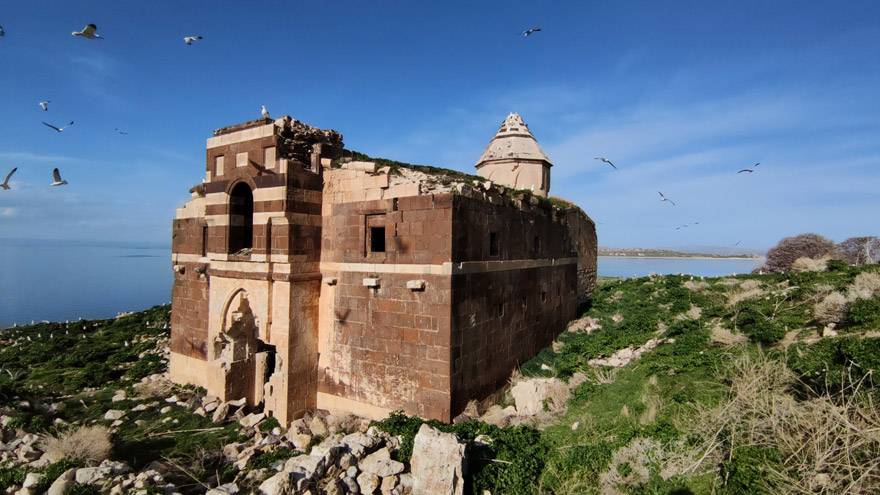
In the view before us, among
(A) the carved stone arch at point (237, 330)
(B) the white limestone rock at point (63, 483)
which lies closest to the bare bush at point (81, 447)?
(B) the white limestone rock at point (63, 483)

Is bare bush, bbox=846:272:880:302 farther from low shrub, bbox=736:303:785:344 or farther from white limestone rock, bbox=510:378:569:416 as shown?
white limestone rock, bbox=510:378:569:416

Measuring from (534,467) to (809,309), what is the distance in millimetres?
7319

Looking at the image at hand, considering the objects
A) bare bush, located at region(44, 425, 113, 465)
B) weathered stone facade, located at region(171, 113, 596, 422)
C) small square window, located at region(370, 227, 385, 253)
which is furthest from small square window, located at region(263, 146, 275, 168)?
bare bush, located at region(44, 425, 113, 465)

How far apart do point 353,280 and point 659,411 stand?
608 centimetres

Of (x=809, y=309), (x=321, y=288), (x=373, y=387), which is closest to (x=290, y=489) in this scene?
(x=373, y=387)

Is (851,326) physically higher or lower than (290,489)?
higher

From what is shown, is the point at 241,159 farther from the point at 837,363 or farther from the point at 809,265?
the point at 809,265

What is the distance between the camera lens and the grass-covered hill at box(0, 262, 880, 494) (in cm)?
438

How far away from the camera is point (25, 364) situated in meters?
14.8

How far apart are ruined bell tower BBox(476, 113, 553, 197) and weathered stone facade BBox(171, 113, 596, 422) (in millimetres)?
7269

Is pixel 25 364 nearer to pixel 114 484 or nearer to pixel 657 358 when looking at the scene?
pixel 114 484

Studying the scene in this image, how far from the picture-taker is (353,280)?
29.8 ft

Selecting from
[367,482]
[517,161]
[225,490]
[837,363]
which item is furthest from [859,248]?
[225,490]

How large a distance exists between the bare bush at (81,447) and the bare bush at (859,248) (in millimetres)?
31846
